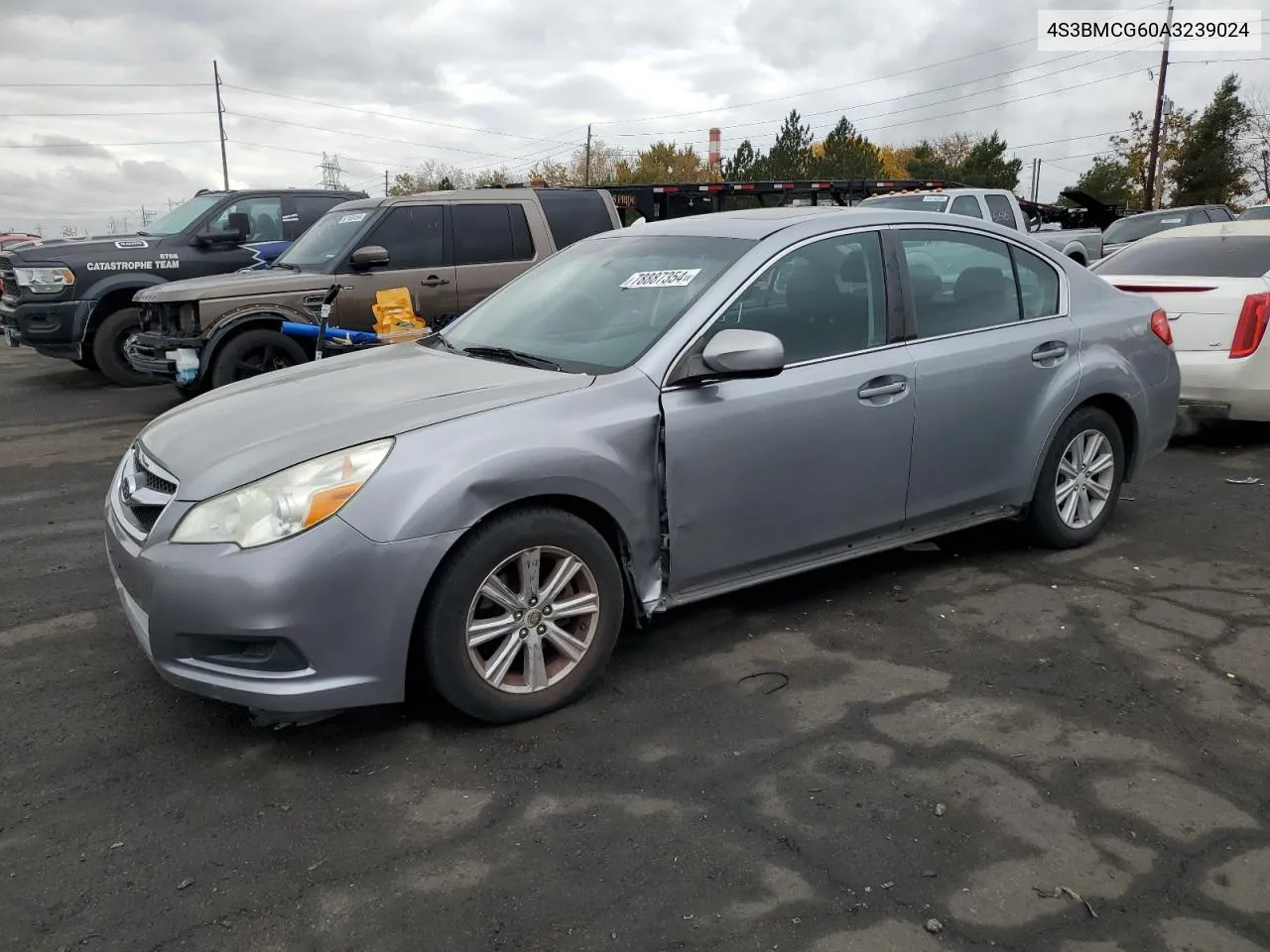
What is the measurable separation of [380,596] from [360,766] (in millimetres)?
578

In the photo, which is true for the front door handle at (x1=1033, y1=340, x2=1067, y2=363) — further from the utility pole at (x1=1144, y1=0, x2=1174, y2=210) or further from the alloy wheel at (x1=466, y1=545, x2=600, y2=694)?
the utility pole at (x1=1144, y1=0, x2=1174, y2=210)

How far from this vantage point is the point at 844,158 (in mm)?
56719

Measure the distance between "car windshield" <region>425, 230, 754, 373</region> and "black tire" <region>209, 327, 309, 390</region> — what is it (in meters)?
4.15

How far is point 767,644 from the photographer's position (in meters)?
4.13

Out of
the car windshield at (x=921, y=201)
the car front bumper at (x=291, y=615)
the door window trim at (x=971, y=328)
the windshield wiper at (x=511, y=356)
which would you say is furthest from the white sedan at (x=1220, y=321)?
the car front bumper at (x=291, y=615)

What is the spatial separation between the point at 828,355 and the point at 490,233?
5.62m

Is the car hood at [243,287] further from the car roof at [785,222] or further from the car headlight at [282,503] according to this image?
the car headlight at [282,503]

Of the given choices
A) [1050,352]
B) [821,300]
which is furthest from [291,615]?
[1050,352]

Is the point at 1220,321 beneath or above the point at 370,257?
beneath

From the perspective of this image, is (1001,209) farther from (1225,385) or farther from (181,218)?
(181,218)

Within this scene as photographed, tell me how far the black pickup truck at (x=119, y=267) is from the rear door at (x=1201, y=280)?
7923mm

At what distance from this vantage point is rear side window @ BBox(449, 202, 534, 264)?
8.98m

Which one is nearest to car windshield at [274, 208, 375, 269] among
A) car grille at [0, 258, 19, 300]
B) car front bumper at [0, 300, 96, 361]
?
car front bumper at [0, 300, 96, 361]

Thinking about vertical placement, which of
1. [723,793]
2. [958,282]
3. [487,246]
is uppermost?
[487,246]
